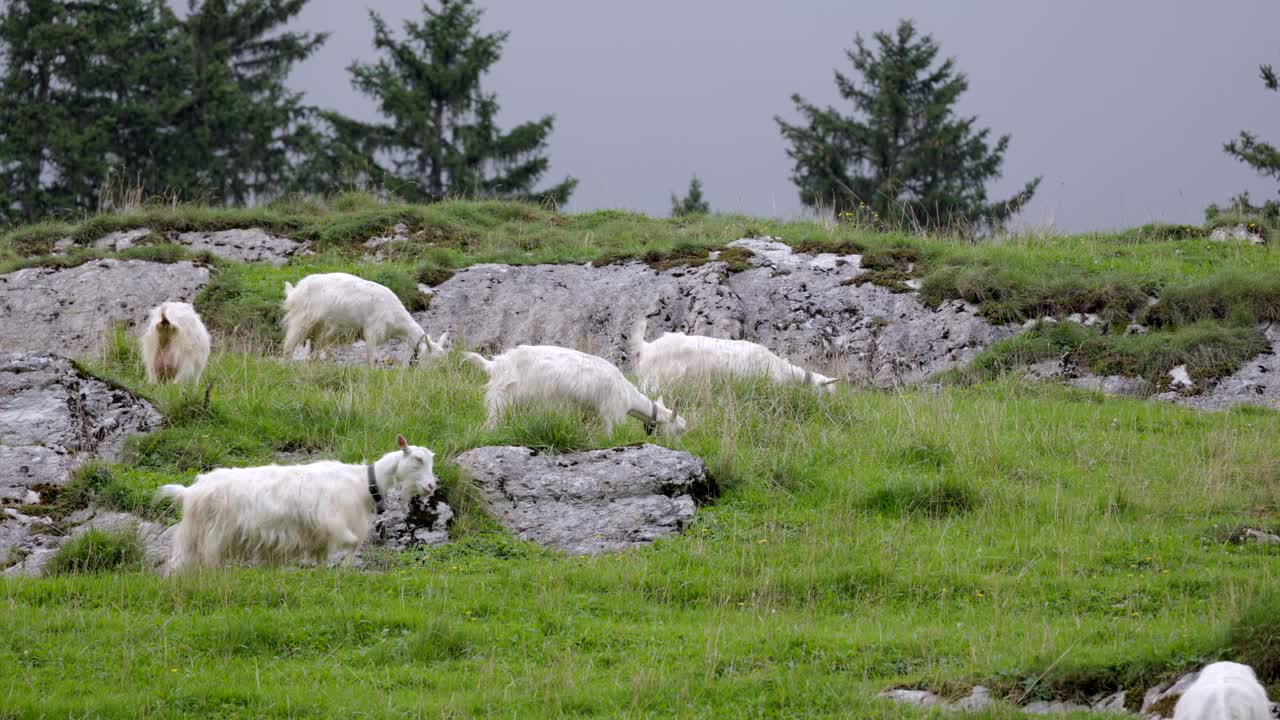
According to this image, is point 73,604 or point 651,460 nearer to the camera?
point 73,604

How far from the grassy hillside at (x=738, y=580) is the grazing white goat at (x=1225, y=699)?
0.76 meters

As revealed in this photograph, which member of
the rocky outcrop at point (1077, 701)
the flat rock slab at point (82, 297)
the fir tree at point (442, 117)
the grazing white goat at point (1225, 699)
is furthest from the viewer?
the fir tree at point (442, 117)

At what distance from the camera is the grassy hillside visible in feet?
22.2

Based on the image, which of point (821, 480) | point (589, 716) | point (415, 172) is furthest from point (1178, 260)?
point (415, 172)

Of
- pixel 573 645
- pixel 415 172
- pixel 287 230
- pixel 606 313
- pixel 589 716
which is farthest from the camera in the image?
pixel 415 172

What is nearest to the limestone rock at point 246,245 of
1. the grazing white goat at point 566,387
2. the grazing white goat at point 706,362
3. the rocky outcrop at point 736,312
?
the rocky outcrop at point 736,312

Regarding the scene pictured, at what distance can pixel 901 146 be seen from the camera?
4012 centimetres

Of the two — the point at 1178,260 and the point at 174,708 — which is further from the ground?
the point at 1178,260

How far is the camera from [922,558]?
9.24m

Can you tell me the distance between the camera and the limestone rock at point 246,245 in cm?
2100

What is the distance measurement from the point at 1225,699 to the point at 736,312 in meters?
12.7

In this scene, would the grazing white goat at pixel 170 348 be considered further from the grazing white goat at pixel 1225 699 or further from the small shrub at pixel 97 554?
the grazing white goat at pixel 1225 699

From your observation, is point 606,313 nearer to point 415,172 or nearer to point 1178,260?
point 1178,260

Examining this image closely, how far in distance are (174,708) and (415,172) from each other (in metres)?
33.0
